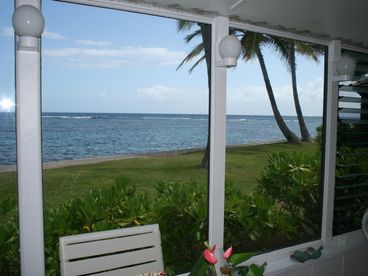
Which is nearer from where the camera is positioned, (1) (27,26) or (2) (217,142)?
(1) (27,26)

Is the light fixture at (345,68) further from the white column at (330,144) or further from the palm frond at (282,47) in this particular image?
the palm frond at (282,47)

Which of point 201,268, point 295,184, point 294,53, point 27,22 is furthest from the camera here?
point 294,53

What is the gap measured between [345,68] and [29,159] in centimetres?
222

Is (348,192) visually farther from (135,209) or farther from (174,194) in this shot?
(135,209)

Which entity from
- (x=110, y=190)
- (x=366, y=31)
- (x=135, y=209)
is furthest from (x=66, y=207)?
(x=366, y=31)

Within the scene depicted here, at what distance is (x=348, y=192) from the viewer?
282 cm

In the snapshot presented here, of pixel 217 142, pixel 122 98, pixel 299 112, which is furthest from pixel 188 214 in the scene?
pixel 122 98

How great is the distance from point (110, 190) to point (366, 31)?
234 cm

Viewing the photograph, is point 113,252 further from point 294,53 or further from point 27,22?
point 294,53

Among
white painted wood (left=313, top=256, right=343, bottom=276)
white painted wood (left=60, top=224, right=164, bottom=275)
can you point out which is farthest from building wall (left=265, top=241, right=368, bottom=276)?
white painted wood (left=60, top=224, right=164, bottom=275)

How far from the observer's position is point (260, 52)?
24.9 feet

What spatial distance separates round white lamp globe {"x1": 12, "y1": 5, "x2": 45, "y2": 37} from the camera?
1.20 metres

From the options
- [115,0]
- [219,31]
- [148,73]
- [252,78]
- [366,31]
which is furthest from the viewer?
[148,73]

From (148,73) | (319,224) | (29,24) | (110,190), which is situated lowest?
(319,224)
